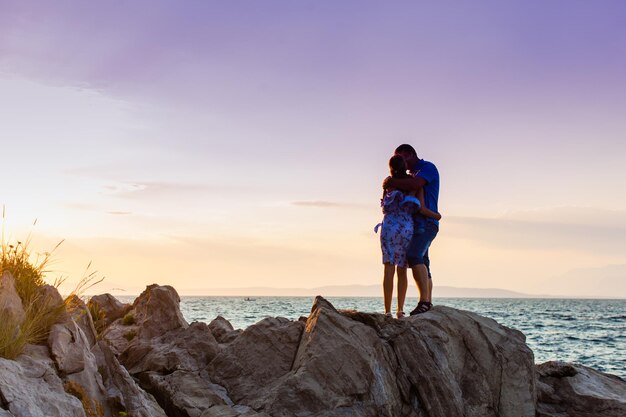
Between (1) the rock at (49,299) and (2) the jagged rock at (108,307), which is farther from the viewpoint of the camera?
(2) the jagged rock at (108,307)

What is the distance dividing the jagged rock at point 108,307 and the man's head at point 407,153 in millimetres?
7743

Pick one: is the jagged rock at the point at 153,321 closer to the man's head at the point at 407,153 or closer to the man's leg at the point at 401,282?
the man's leg at the point at 401,282

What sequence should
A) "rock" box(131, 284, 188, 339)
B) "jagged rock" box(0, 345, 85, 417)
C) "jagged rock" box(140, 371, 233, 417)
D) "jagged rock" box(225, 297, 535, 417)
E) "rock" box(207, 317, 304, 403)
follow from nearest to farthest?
"jagged rock" box(0, 345, 85, 417) → "jagged rock" box(225, 297, 535, 417) → "jagged rock" box(140, 371, 233, 417) → "rock" box(207, 317, 304, 403) → "rock" box(131, 284, 188, 339)

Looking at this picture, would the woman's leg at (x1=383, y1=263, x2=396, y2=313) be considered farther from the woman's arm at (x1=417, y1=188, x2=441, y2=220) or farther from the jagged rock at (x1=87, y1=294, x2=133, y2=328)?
the jagged rock at (x1=87, y1=294, x2=133, y2=328)

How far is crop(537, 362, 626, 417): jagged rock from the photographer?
1238 cm

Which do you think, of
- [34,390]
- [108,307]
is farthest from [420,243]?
[108,307]

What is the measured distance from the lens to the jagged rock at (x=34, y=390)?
7.64m

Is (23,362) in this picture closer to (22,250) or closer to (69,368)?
(69,368)

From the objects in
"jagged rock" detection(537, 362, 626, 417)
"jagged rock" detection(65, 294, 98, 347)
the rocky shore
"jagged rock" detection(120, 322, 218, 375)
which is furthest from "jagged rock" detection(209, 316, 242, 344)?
"jagged rock" detection(537, 362, 626, 417)

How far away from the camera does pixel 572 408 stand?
41.1 feet

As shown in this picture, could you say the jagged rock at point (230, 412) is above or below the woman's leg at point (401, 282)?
below

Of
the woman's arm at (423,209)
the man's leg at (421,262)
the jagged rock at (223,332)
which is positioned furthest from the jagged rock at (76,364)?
the woman's arm at (423,209)

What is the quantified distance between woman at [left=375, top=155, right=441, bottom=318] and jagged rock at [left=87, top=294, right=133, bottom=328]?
6.78 metres

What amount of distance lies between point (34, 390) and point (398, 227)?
727cm
